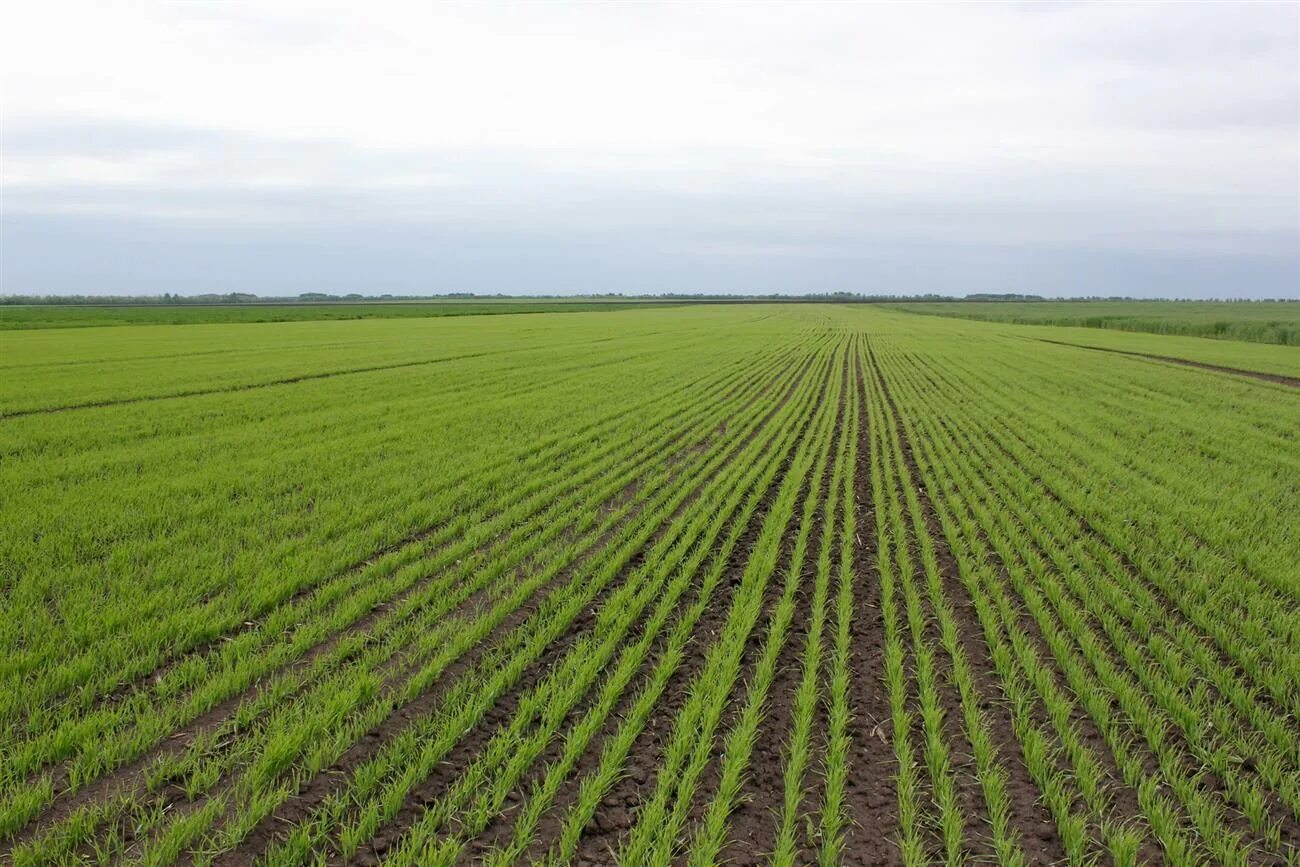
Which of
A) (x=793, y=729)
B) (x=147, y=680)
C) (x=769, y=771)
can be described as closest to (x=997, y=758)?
(x=793, y=729)

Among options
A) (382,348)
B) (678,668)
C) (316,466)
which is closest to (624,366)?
(382,348)

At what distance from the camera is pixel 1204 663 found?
4.79 meters

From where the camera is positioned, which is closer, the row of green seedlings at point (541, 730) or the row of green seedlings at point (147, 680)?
the row of green seedlings at point (541, 730)

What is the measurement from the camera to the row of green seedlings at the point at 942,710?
3.26 metres

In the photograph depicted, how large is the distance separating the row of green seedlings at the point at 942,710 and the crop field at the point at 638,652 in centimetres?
3

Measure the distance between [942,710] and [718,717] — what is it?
147 centimetres

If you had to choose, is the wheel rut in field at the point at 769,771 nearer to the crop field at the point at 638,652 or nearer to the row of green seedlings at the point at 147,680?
the crop field at the point at 638,652

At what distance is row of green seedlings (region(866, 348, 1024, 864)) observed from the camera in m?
3.26

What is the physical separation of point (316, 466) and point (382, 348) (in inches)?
898

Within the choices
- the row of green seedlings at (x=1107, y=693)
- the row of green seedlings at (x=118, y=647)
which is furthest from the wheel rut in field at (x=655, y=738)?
the row of green seedlings at (x=118, y=647)

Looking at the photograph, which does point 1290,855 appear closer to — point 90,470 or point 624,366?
point 90,470

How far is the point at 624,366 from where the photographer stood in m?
25.0

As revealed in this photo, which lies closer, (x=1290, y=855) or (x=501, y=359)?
(x=1290, y=855)

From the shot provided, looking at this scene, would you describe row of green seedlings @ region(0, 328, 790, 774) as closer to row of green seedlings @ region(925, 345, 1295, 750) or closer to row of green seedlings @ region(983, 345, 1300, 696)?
row of green seedlings @ region(925, 345, 1295, 750)
